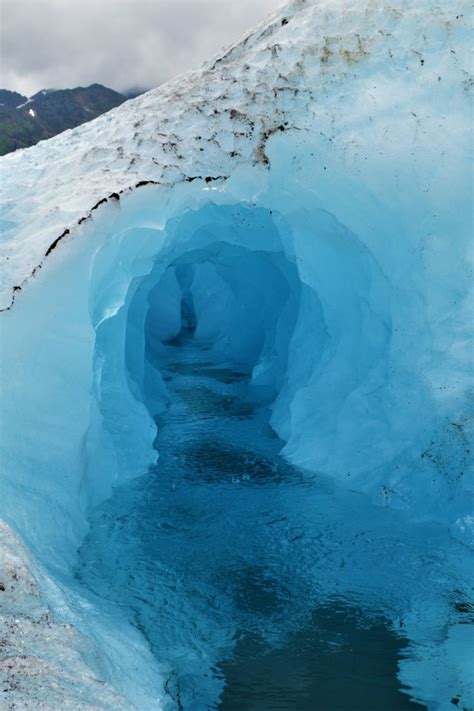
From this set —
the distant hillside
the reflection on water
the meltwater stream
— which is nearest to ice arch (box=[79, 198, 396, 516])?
the meltwater stream

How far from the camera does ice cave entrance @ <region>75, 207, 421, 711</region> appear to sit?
3820mm

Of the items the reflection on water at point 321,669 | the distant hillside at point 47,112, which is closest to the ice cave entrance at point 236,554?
the reflection on water at point 321,669

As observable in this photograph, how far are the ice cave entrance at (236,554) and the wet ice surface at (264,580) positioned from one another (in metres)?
0.01

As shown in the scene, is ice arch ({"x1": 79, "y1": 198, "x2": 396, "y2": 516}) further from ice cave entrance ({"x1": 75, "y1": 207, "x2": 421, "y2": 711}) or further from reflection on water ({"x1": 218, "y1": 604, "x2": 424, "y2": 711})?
reflection on water ({"x1": 218, "y1": 604, "x2": 424, "y2": 711})

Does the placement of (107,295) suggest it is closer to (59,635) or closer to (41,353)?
(41,353)

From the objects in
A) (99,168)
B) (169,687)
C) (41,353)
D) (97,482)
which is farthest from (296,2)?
(169,687)

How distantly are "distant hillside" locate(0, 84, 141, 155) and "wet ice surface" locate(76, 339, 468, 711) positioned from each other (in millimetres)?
75264

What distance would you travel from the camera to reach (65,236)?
5.15 meters

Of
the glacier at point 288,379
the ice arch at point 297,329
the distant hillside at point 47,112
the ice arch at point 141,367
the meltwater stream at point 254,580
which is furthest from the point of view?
the distant hillside at point 47,112

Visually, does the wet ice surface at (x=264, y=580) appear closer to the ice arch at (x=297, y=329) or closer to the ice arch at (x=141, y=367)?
the ice arch at (x=141, y=367)

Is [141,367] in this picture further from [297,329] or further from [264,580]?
[264,580]

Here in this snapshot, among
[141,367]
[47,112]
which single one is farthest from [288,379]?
[47,112]

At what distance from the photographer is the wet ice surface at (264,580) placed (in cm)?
378

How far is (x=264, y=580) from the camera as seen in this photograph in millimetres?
4785
